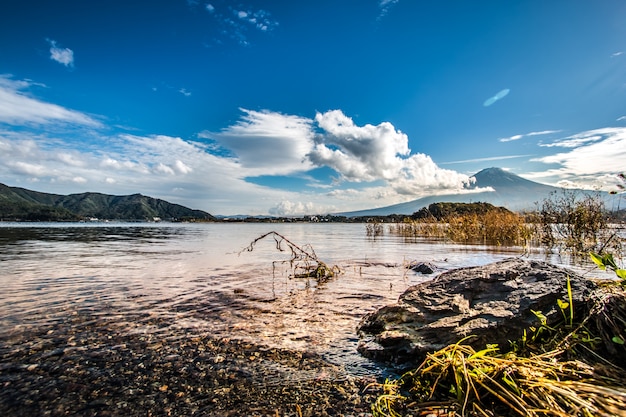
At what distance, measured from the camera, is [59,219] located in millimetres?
154375

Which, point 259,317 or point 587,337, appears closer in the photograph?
point 587,337

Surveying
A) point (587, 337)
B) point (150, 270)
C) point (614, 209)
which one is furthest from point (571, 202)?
point (150, 270)

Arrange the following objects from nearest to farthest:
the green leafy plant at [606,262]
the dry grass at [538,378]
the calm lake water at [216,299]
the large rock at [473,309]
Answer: the dry grass at [538,378] → the green leafy plant at [606,262] → the large rock at [473,309] → the calm lake water at [216,299]

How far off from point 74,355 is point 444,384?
5.46 metres

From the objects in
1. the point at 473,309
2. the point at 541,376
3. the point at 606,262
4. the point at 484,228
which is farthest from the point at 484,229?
the point at 541,376

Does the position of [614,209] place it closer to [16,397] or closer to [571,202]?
[571,202]

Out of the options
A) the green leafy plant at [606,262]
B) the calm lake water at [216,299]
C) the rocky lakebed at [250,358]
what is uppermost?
the green leafy plant at [606,262]

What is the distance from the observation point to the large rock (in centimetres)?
415

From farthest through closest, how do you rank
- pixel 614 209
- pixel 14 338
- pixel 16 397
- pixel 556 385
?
pixel 614 209, pixel 14 338, pixel 16 397, pixel 556 385

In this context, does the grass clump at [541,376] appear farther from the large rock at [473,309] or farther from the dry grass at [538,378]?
the large rock at [473,309]

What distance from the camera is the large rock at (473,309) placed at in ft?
13.6

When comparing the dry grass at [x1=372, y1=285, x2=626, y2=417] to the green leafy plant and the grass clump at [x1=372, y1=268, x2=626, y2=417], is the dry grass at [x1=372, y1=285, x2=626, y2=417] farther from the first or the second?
the green leafy plant

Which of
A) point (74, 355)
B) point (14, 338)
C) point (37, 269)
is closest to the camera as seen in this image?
point (74, 355)

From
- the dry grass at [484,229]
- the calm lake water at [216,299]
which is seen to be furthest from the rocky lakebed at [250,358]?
the dry grass at [484,229]
